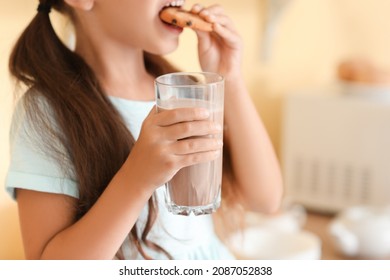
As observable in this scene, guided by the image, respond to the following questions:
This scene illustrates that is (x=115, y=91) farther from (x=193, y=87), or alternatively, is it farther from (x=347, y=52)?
(x=347, y=52)

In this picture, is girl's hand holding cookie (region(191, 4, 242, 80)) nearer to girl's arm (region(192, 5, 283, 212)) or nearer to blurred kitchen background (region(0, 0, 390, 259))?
girl's arm (region(192, 5, 283, 212))

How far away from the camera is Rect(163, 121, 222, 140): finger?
1.33 feet

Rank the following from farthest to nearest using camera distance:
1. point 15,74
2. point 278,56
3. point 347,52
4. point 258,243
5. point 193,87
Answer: point 347,52, point 278,56, point 258,243, point 15,74, point 193,87

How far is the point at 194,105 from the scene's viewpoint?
42cm

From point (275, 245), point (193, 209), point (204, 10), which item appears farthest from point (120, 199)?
point (275, 245)

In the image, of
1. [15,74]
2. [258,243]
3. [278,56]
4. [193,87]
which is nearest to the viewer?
[193,87]

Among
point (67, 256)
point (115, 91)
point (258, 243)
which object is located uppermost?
point (115, 91)

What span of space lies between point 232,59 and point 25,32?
19cm

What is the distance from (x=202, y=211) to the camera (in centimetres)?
46

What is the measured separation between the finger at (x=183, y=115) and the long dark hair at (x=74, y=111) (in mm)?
109

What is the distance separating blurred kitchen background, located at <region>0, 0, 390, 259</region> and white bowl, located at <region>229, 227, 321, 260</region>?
0.14 m

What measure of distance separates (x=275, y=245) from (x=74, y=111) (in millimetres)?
717

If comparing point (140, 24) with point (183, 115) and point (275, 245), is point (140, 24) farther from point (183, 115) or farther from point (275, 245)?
point (275, 245)

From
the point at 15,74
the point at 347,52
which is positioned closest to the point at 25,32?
the point at 15,74
